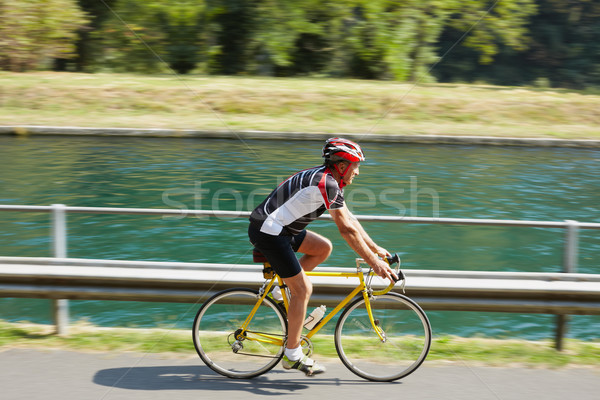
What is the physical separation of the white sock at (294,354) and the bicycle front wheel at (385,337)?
0.92ft

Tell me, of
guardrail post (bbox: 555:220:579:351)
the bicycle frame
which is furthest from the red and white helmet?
guardrail post (bbox: 555:220:579:351)

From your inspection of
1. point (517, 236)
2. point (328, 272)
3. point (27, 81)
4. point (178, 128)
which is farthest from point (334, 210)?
point (27, 81)

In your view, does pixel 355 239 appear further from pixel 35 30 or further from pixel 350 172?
pixel 35 30

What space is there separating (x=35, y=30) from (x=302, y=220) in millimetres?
27111

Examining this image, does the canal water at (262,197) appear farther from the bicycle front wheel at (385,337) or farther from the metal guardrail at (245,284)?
the bicycle front wheel at (385,337)

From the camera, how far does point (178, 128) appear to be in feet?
67.9

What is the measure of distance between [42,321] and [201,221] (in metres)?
3.88

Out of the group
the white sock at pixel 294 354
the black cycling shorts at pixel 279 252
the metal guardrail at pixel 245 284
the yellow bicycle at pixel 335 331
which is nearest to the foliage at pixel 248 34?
the metal guardrail at pixel 245 284

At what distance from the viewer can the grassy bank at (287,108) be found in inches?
840

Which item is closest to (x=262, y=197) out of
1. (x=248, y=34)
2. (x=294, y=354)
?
(x=294, y=354)

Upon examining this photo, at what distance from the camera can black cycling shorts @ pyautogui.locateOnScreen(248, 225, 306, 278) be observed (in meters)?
4.52

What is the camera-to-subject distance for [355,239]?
4379mm

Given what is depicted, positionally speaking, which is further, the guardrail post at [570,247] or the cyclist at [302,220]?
the guardrail post at [570,247]

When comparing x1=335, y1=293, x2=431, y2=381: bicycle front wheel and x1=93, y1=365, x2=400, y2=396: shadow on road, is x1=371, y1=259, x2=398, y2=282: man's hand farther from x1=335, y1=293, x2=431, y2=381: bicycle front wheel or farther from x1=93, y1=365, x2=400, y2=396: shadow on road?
x1=93, y1=365, x2=400, y2=396: shadow on road
